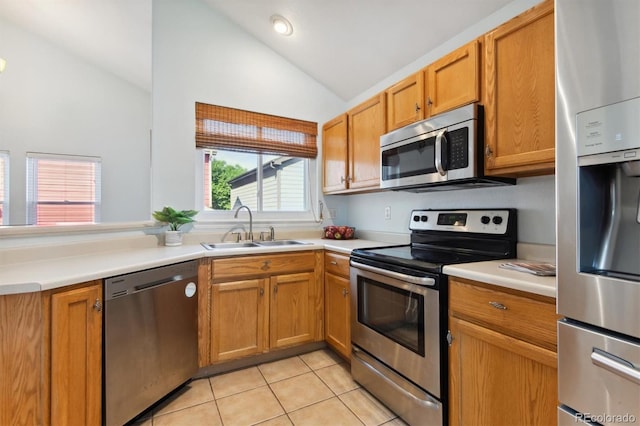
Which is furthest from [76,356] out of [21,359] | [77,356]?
[21,359]

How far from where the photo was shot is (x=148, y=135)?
2318mm

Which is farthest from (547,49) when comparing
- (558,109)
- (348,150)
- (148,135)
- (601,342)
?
(148,135)

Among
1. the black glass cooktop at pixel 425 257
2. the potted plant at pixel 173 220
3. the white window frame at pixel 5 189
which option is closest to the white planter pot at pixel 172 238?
the potted plant at pixel 173 220

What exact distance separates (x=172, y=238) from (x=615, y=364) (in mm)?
2467

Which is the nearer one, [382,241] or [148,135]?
[148,135]

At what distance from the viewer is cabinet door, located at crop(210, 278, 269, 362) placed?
208 centimetres

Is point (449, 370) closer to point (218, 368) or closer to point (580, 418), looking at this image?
point (580, 418)

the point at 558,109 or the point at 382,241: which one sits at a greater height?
the point at 558,109

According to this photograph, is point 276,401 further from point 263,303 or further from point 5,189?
point 5,189

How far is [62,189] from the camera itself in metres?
1.78

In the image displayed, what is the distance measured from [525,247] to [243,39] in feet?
9.23

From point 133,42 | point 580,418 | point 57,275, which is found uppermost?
point 133,42

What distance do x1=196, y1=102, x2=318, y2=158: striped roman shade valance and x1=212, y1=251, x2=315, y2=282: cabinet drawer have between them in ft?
3.62

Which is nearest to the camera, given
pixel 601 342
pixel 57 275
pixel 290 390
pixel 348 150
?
pixel 601 342
